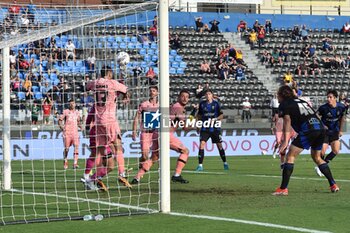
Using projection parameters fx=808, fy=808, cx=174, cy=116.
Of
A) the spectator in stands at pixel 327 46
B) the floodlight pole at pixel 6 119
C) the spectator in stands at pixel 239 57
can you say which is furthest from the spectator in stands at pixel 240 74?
the floodlight pole at pixel 6 119

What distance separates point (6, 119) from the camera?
51.5ft

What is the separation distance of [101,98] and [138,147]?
12.1m

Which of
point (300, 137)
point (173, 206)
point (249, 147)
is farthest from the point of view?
point (249, 147)

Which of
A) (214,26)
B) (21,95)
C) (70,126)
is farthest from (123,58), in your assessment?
(214,26)

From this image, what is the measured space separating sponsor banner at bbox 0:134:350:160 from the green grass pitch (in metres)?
7.18

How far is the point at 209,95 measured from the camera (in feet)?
69.7

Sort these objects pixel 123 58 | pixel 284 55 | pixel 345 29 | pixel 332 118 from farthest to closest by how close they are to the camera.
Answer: pixel 345 29 < pixel 284 55 < pixel 332 118 < pixel 123 58

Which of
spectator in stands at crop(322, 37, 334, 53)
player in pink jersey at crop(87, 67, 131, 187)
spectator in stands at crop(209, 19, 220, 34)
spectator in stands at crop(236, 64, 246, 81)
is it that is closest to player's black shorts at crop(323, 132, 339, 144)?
player in pink jersey at crop(87, 67, 131, 187)

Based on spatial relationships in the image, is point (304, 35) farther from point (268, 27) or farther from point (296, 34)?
point (268, 27)

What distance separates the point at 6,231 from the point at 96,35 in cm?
619

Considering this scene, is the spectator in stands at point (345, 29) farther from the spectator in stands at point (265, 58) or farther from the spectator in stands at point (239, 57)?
the spectator in stands at point (239, 57)

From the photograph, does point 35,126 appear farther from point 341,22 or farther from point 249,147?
point 341,22

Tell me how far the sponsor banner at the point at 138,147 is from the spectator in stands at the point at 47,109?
272 cm

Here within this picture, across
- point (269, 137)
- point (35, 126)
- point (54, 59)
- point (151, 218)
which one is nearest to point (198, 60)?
point (269, 137)
